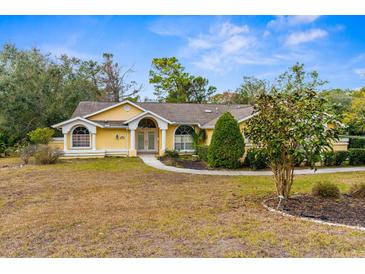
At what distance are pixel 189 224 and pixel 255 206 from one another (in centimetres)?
240

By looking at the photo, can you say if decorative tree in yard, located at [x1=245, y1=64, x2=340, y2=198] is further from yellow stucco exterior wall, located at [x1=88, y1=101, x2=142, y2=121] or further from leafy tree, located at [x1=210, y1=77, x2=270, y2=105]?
leafy tree, located at [x1=210, y1=77, x2=270, y2=105]

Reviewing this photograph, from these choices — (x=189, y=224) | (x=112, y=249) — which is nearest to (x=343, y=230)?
(x=189, y=224)

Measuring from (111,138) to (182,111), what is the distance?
7.07 metres

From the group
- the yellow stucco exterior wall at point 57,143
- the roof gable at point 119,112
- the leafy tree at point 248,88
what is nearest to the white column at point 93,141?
the roof gable at point 119,112

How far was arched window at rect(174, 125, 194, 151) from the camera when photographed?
70.7 ft

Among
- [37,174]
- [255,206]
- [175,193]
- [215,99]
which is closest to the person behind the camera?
[255,206]

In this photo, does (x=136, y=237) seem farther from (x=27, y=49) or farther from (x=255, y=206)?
(x=27, y=49)

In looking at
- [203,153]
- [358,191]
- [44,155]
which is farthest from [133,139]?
[358,191]

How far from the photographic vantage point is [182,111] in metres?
23.7

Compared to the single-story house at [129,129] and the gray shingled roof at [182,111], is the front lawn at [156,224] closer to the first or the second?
the single-story house at [129,129]

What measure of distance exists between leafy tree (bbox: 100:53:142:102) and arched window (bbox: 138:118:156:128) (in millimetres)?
18135

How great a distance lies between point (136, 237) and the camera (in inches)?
193

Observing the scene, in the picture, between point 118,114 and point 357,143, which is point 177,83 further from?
point 357,143

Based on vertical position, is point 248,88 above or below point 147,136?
above
